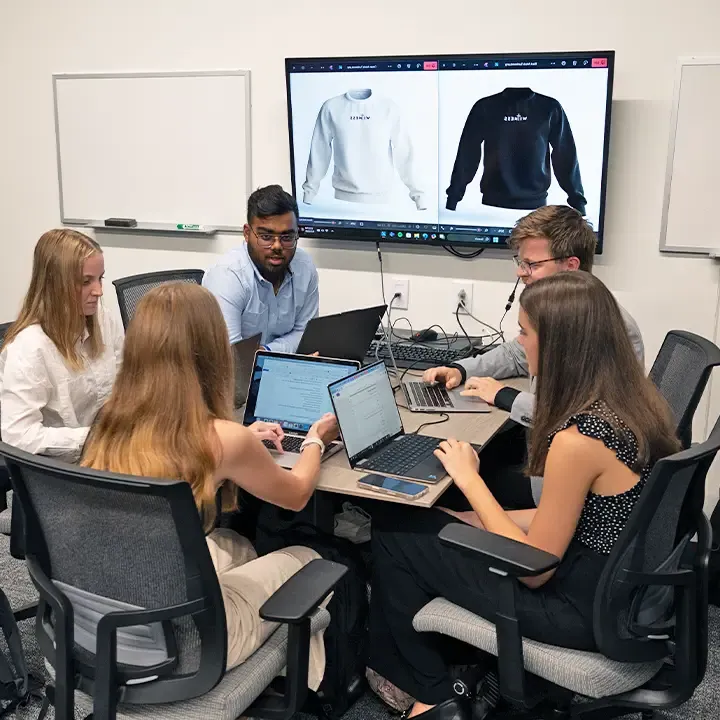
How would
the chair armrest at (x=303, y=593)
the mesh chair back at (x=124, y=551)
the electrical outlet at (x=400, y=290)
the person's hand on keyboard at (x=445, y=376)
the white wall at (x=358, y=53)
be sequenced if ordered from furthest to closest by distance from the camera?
the electrical outlet at (x=400, y=290), the white wall at (x=358, y=53), the person's hand on keyboard at (x=445, y=376), the chair armrest at (x=303, y=593), the mesh chair back at (x=124, y=551)

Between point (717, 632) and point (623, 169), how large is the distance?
65.7 inches

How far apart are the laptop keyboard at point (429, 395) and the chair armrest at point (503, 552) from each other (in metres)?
0.92

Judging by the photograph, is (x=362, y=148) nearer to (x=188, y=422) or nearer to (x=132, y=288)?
(x=132, y=288)

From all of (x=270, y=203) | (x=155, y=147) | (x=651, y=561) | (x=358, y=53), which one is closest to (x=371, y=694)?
(x=651, y=561)

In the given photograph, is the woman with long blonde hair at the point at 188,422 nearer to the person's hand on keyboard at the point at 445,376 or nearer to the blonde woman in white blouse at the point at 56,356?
the blonde woman in white blouse at the point at 56,356

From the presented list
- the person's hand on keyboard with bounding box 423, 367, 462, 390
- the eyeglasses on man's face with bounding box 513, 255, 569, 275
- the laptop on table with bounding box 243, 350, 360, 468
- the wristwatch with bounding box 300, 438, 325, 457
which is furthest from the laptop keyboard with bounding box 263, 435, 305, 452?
the eyeglasses on man's face with bounding box 513, 255, 569, 275

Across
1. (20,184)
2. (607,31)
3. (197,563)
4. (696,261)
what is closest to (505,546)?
(197,563)

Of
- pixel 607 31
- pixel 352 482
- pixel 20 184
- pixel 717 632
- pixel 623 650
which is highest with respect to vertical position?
pixel 607 31

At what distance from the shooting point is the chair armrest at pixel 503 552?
1600 mm

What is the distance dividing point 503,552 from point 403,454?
22.5 inches

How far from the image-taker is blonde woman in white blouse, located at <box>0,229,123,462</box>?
82.7 inches

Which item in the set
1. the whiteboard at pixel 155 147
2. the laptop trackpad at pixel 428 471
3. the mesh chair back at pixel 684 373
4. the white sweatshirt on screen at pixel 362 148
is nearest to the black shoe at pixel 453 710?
the laptop trackpad at pixel 428 471

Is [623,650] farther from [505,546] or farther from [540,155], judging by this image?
[540,155]

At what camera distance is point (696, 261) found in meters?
3.22
